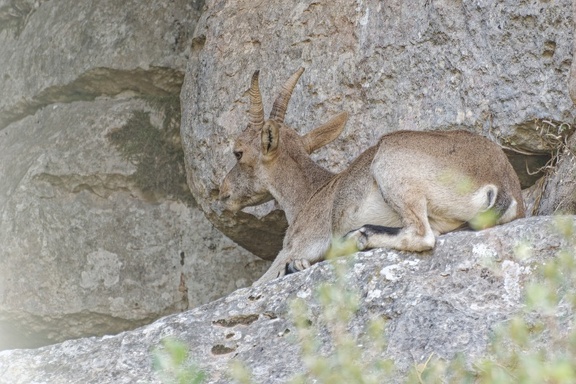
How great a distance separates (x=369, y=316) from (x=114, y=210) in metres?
5.12

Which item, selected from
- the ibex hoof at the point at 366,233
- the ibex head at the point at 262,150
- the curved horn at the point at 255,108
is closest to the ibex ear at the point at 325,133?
the ibex head at the point at 262,150

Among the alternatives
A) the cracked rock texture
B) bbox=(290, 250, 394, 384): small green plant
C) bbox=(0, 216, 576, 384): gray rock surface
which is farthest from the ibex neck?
bbox=(290, 250, 394, 384): small green plant

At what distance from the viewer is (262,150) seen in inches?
331

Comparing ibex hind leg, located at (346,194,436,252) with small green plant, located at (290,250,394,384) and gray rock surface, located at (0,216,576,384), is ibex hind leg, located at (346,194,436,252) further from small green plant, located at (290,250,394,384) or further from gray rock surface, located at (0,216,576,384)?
small green plant, located at (290,250,394,384)

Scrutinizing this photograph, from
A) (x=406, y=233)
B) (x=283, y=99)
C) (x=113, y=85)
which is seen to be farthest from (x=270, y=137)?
(x=113, y=85)

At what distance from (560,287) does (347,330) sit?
108 centimetres

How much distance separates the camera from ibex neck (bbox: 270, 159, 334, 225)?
27.0ft

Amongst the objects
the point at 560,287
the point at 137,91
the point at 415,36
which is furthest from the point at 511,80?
the point at 137,91

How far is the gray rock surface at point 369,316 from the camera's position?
523 centimetres

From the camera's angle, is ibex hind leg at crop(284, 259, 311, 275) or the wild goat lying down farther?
ibex hind leg at crop(284, 259, 311, 275)

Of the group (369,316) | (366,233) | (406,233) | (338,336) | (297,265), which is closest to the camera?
(338,336)

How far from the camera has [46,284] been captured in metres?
10.1

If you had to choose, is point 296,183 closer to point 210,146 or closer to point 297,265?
point 297,265

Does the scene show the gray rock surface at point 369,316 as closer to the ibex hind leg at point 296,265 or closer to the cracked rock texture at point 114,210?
the ibex hind leg at point 296,265
